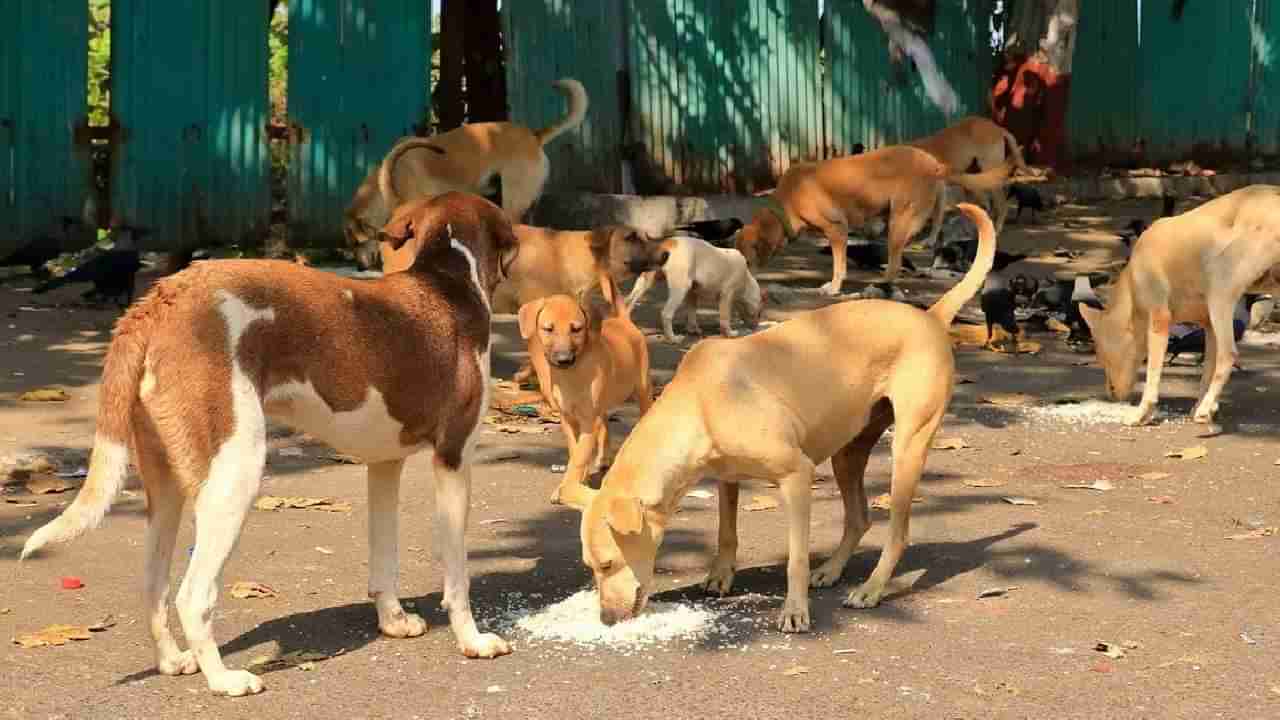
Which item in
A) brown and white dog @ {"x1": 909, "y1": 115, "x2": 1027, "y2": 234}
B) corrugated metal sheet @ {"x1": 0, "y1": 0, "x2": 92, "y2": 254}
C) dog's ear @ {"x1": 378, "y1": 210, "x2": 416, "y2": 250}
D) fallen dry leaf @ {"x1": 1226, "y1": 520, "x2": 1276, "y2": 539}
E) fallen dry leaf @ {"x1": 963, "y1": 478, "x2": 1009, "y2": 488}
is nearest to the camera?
dog's ear @ {"x1": 378, "y1": 210, "x2": 416, "y2": 250}

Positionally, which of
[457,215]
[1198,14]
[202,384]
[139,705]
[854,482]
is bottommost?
[139,705]

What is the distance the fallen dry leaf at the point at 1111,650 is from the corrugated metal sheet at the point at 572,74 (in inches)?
447

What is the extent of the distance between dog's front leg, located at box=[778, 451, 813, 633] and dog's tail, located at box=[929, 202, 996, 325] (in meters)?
1.15

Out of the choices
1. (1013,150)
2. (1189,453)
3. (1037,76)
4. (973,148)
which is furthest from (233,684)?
(1037,76)

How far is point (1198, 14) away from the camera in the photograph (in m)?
22.9

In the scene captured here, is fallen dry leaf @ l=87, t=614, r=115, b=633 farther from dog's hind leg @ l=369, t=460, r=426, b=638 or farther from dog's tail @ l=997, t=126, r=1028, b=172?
dog's tail @ l=997, t=126, r=1028, b=172

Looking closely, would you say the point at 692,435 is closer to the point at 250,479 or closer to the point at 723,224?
the point at 250,479

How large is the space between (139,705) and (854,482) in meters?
3.11

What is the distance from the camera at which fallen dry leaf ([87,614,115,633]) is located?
6.91 metres

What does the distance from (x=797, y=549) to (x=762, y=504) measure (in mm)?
2262

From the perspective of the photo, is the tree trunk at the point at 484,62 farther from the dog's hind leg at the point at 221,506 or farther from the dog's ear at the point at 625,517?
the dog's hind leg at the point at 221,506

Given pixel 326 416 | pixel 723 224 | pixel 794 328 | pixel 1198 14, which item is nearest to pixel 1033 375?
pixel 723 224

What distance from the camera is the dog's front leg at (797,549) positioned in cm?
689

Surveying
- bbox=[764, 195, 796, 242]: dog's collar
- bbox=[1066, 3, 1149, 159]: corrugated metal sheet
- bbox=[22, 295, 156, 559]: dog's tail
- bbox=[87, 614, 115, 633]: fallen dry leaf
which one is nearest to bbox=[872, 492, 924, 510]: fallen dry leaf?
bbox=[87, 614, 115, 633]: fallen dry leaf
